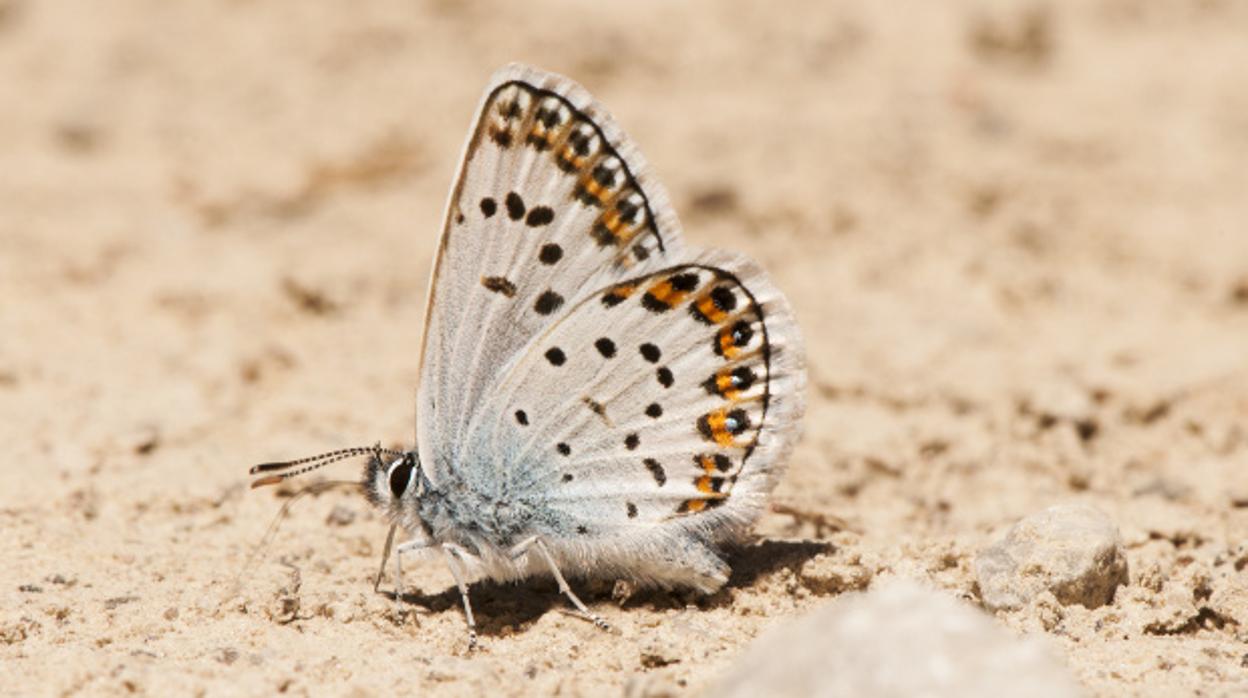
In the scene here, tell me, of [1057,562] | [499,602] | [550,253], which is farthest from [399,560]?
[1057,562]

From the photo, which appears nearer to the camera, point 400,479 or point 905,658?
point 905,658

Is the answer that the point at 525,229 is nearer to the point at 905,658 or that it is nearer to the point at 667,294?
the point at 667,294

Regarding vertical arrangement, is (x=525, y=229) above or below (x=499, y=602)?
above

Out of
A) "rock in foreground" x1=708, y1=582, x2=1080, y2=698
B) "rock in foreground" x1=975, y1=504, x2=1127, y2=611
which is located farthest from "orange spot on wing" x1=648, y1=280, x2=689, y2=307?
"rock in foreground" x1=708, y1=582, x2=1080, y2=698

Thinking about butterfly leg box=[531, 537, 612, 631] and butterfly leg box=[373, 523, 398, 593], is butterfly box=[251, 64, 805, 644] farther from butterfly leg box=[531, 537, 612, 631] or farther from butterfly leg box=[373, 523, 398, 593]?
butterfly leg box=[373, 523, 398, 593]

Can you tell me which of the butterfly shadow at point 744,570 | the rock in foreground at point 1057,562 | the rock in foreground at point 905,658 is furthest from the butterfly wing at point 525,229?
the rock in foreground at point 905,658

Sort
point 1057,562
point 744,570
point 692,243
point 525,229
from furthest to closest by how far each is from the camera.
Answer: point 692,243
point 744,570
point 525,229
point 1057,562

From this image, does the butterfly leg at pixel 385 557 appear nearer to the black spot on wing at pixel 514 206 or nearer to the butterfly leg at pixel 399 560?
the butterfly leg at pixel 399 560
